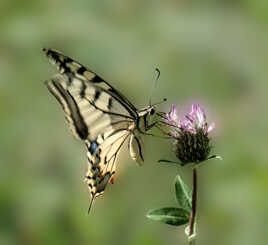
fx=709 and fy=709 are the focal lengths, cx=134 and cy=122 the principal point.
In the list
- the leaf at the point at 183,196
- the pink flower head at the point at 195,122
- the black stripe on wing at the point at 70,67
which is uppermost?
the black stripe on wing at the point at 70,67

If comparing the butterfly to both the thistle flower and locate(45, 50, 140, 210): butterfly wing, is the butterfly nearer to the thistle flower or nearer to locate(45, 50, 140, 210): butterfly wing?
locate(45, 50, 140, 210): butterfly wing

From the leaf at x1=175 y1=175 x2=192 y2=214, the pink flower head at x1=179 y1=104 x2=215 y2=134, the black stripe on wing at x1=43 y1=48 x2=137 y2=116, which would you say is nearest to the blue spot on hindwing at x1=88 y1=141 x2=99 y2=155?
the black stripe on wing at x1=43 y1=48 x2=137 y2=116

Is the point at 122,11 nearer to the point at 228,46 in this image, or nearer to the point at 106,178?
the point at 228,46

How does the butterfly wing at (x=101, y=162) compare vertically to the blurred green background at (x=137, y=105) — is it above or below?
below

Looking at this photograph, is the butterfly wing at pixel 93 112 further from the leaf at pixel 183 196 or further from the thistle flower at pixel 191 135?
the leaf at pixel 183 196

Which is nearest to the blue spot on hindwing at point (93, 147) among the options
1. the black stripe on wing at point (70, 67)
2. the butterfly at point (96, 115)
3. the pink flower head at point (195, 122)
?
the butterfly at point (96, 115)

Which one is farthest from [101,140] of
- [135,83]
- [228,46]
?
[228,46]

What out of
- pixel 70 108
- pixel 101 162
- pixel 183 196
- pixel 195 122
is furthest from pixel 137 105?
pixel 183 196

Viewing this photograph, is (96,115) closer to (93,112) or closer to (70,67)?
(93,112)
